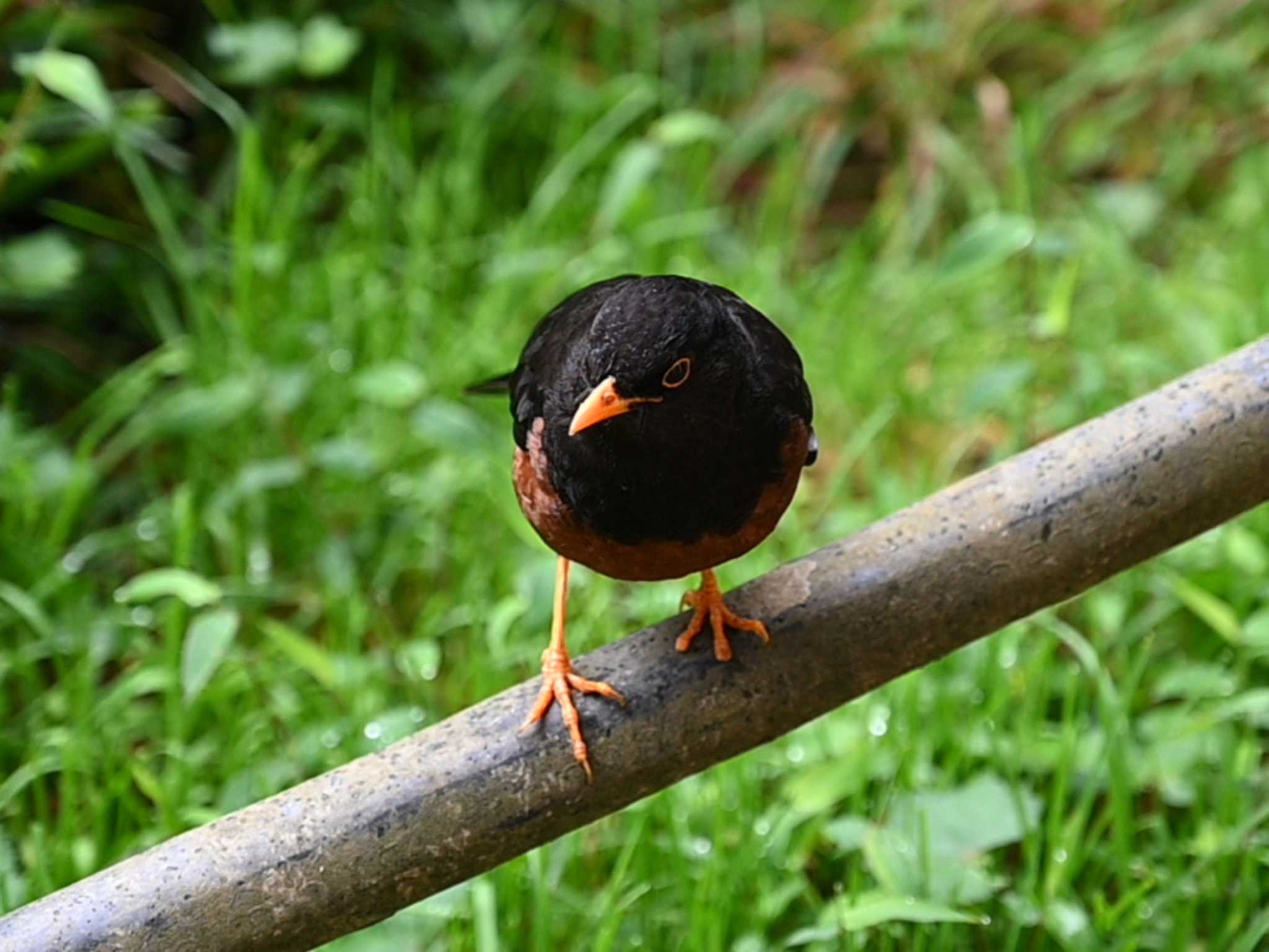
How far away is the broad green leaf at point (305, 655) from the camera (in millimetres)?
3205

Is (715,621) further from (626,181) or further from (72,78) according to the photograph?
(626,181)

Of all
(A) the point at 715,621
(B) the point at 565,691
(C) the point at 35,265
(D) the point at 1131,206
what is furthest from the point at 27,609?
(D) the point at 1131,206

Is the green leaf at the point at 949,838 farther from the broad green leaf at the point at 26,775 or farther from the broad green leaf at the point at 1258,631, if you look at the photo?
the broad green leaf at the point at 26,775

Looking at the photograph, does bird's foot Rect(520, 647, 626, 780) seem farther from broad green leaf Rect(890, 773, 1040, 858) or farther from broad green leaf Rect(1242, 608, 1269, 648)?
broad green leaf Rect(1242, 608, 1269, 648)

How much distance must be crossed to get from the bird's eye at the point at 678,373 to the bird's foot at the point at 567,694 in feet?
1.56

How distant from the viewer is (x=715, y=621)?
7.63 feet

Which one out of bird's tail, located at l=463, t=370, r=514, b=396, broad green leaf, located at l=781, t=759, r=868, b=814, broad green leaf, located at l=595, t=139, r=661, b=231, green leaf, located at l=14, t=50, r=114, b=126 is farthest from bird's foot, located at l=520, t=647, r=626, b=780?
broad green leaf, located at l=595, t=139, r=661, b=231

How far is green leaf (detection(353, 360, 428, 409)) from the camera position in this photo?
361cm

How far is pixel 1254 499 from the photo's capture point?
7.60 feet

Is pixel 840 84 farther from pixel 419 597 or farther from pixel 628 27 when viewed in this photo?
pixel 419 597

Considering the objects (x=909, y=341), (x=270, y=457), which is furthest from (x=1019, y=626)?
(x=270, y=457)

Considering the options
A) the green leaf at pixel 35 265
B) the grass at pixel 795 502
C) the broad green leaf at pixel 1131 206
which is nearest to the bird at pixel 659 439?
the grass at pixel 795 502

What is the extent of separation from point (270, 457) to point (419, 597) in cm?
57

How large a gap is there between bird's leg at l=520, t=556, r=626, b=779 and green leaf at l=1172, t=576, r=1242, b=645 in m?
1.53
